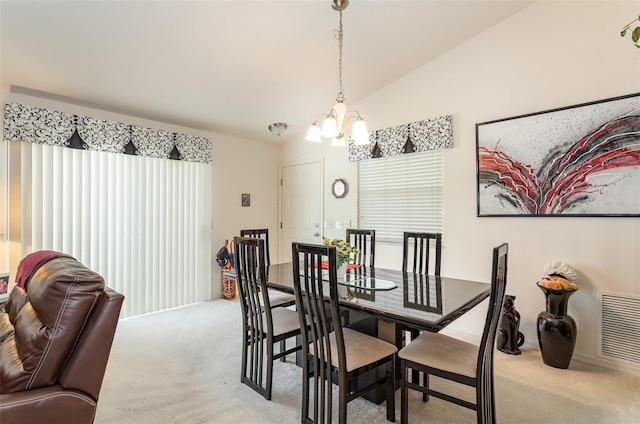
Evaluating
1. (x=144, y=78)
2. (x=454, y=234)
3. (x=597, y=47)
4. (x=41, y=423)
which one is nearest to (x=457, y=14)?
(x=597, y=47)

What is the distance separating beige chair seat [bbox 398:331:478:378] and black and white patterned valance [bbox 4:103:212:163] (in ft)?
12.1

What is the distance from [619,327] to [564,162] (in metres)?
1.45

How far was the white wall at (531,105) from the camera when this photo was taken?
107 inches

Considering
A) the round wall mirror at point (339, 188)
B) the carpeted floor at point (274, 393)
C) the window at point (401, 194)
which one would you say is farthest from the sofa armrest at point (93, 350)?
the round wall mirror at point (339, 188)

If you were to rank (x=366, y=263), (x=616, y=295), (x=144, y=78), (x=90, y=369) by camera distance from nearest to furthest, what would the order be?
(x=90, y=369) < (x=616, y=295) < (x=144, y=78) < (x=366, y=263)

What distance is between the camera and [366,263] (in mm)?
3480

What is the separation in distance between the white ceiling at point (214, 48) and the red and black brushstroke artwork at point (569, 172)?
1.36 m

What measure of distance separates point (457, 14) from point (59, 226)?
449 cm

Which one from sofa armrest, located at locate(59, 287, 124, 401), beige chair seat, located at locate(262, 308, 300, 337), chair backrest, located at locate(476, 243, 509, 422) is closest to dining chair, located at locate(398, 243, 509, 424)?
chair backrest, located at locate(476, 243, 509, 422)

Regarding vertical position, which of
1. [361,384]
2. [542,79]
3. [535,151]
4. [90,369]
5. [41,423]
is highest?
[542,79]

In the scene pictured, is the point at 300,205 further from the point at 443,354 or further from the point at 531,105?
the point at 443,354

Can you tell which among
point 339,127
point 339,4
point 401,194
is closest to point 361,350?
point 339,127

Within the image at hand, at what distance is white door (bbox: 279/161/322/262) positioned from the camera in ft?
16.3

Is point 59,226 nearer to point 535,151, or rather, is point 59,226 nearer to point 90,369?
point 90,369
